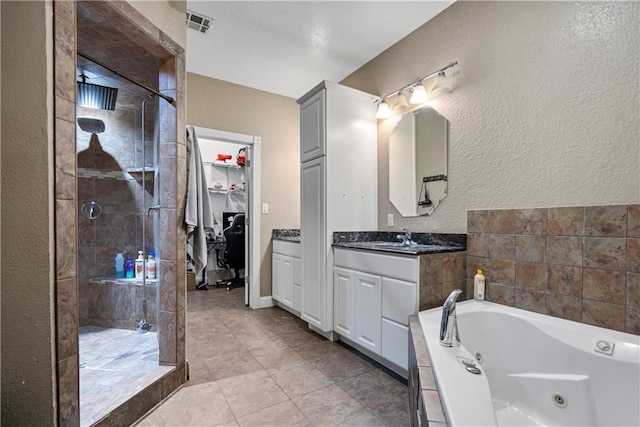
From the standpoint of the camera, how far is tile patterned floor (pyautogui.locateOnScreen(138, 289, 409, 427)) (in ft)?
4.91

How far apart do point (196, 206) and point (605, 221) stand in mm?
2216

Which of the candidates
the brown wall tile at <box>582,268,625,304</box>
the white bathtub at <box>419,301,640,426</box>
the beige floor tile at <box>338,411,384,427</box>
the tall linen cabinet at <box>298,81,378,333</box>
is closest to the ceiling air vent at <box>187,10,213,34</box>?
the tall linen cabinet at <box>298,81,378,333</box>

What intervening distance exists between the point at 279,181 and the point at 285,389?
2378 mm

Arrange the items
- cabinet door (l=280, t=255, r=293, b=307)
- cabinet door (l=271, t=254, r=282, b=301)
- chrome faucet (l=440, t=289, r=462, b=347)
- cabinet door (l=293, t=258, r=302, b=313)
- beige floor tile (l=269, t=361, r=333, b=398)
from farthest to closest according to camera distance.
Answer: cabinet door (l=271, t=254, r=282, b=301)
cabinet door (l=280, t=255, r=293, b=307)
cabinet door (l=293, t=258, r=302, b=313)
beige floor tile (l=269, t=361, r=333, b=398)
chrome faucet (l=440, t=289, r=462, b=347)

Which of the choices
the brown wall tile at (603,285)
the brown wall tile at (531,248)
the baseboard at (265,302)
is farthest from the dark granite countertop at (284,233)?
the brown wall tile at (603,285)

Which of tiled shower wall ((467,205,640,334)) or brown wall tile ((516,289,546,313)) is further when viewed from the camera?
brown wall tile ((516,289,546,313))

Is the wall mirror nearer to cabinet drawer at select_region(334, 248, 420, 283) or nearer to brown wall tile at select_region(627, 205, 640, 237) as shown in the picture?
cabinet drawer at select_region(334, 248, 420, 283)

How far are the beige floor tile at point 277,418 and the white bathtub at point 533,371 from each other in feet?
2.60

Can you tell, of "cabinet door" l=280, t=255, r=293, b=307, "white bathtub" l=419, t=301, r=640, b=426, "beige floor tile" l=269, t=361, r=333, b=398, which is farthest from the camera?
"cabinet door" l=280, t=255, r=293, b=307

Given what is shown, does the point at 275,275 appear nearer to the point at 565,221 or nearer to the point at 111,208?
the point at 111,208

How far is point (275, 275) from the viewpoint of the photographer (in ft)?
11.2

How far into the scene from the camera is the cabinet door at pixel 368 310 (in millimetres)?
2006

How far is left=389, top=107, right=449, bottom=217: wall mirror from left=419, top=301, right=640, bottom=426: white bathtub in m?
0.95

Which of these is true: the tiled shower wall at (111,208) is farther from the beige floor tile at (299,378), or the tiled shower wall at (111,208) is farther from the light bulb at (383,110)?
the light bulb at (383,110)
